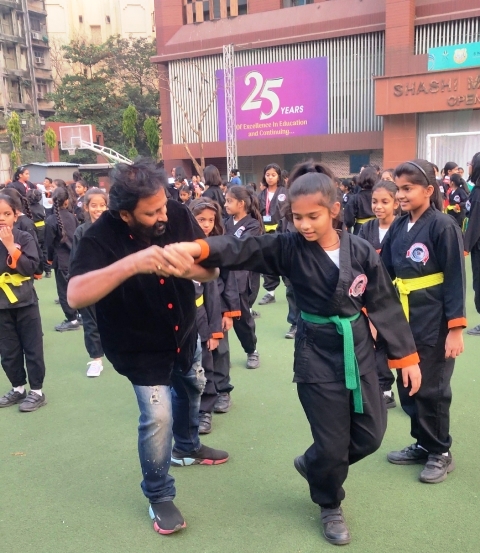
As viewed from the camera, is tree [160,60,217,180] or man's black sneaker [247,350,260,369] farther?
tree [160,60,217,180]

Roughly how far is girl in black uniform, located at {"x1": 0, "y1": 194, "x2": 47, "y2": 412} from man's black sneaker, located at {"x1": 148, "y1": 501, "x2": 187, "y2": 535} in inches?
75.2

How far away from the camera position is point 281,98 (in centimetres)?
2278

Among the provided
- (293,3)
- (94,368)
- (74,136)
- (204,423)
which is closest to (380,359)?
(204,423)

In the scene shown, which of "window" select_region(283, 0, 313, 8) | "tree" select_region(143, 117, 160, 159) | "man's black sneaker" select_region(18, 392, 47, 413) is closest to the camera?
"man's black sneaker" select_region(18, 392, 47, 413)

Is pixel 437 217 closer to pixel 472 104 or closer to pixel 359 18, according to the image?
pixel 472 104

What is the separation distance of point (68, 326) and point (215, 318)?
348 centimetres

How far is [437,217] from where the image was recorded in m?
3.03

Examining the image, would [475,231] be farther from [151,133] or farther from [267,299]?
[151,133]

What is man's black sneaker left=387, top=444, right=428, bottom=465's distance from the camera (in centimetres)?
324

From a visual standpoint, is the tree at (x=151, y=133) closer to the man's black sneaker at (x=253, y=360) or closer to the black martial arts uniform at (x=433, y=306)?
the man's black sneaker at (x=253, y=360)

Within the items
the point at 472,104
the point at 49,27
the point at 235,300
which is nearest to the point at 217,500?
the point at 235,300

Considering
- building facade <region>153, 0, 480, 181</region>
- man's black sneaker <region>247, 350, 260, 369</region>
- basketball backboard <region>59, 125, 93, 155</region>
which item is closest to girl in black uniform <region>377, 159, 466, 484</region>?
man's black sneaker <region>247, 350, 260, 369</region>

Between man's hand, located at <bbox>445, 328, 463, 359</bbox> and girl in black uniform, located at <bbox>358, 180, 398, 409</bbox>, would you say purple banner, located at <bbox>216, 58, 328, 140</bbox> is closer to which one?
girl in black uniform, located at <bbox>358, 180, 398, 409</bbox>

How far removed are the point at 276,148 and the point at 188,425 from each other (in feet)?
68.9
